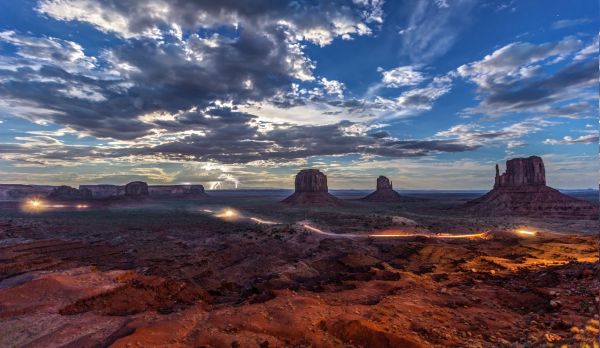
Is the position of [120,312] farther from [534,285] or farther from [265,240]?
[265,240]

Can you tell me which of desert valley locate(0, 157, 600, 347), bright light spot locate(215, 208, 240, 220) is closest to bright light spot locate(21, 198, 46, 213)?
bright light spot locate(215, 208, 240, 220)

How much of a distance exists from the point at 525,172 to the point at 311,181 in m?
74.3

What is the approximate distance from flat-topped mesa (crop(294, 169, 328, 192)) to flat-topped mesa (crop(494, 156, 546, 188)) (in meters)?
66.5

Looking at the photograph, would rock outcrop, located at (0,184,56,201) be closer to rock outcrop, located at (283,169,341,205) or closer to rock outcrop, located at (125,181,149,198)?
rock outcrop, located at (125,181,149,198)

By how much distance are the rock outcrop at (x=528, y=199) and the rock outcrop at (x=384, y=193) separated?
60093 mm

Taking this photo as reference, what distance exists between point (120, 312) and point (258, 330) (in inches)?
309

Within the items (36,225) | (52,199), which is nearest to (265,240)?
(36,225)

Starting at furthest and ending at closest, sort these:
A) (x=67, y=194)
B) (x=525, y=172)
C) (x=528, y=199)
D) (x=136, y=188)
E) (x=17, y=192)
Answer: (x=136, y=188) < (x=17, y=192) < (x=67, y=194) < (x=525, y=172) < (x=528, y=199)

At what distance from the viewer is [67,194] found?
16400cm

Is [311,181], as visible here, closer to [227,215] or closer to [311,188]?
[311,188]

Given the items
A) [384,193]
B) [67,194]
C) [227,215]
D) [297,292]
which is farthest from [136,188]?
[297,292]

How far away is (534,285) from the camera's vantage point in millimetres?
19672

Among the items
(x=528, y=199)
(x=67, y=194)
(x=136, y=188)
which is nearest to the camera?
(x=528, y=199)

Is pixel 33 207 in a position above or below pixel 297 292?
below
